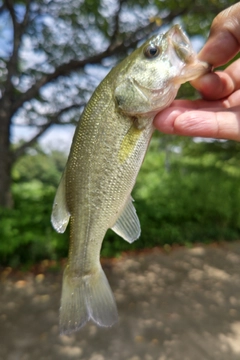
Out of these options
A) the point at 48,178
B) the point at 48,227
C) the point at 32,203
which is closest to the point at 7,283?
the point at 48,227

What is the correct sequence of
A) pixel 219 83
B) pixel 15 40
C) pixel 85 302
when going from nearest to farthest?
pixel 85 302
pixel 219 83
pixel 15 40

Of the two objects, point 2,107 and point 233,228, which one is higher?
point 2,107

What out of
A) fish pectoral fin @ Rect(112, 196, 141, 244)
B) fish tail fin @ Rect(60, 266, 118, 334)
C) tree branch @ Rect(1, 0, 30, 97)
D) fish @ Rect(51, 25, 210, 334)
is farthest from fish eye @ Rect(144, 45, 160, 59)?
tree branch @ Rect(1, 0, 30, 97)

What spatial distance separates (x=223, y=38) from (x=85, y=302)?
1.85 meters

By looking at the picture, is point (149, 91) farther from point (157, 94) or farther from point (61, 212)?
point (61, 212)

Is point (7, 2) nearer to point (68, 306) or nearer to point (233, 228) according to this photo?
point (68, 306)

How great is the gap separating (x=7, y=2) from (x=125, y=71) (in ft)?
20.4

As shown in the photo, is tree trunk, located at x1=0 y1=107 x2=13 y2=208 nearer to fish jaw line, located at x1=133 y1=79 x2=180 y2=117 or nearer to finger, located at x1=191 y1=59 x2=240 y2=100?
finger, located at x1=191 y1=59 x2=240 y2=100

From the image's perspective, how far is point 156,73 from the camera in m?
1.58

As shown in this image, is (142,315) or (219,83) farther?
(142,315)

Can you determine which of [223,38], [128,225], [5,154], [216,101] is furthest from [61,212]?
[5,154]

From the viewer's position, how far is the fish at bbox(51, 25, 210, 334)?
158cm

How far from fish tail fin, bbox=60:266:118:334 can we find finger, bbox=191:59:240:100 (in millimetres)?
1298

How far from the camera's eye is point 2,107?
22.8 ft
